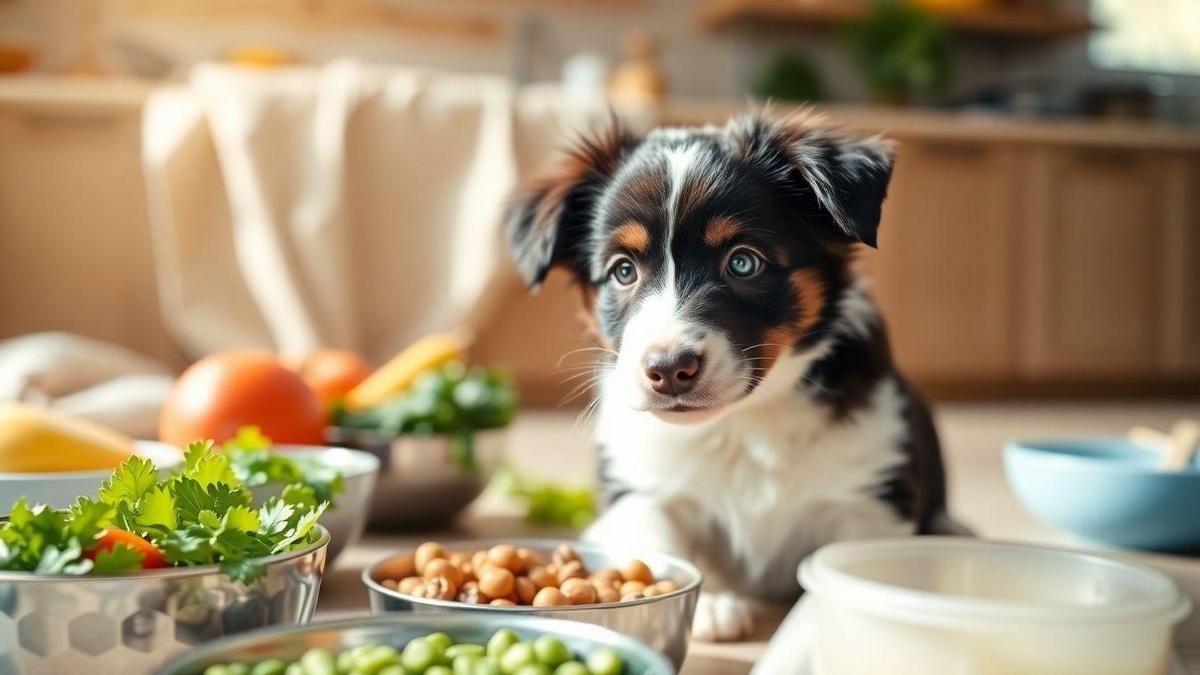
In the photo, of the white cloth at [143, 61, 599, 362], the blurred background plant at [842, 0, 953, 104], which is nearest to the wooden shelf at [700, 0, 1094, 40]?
the blurred background plant at [842, 0, 953, 104]

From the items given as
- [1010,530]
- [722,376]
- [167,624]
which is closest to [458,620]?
[167,624]

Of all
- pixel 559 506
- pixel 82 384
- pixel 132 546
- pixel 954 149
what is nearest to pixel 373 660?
pixel 132 546

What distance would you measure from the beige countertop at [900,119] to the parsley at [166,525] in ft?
10.5

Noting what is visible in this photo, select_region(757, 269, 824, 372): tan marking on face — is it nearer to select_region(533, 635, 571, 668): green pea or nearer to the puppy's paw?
the puppy's paw

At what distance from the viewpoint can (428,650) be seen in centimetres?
91

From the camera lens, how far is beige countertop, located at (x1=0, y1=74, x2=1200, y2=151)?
13.7 feet

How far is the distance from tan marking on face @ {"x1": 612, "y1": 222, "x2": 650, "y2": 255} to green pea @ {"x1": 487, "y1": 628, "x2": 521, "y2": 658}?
0.61m

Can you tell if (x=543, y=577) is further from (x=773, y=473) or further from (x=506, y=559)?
(x=773, y=473)

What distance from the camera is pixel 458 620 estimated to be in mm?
986

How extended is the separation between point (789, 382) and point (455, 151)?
2.96 metres

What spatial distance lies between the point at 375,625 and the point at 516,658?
14 cm

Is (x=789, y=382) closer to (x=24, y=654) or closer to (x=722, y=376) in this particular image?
(x=722, y=376)

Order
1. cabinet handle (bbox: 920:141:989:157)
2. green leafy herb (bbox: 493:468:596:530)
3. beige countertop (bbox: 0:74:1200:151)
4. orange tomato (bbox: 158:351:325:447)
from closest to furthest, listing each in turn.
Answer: orange tomato (bbox: 158:351:325:447)
green leafy herb (bbox: 493:468:596:530)
beige countertop (bbox: 0:74:1200:151)
cabinet handle (bbox: 920:141:989:157)

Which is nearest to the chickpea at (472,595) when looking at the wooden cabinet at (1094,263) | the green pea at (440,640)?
the green pea at (440,640)
